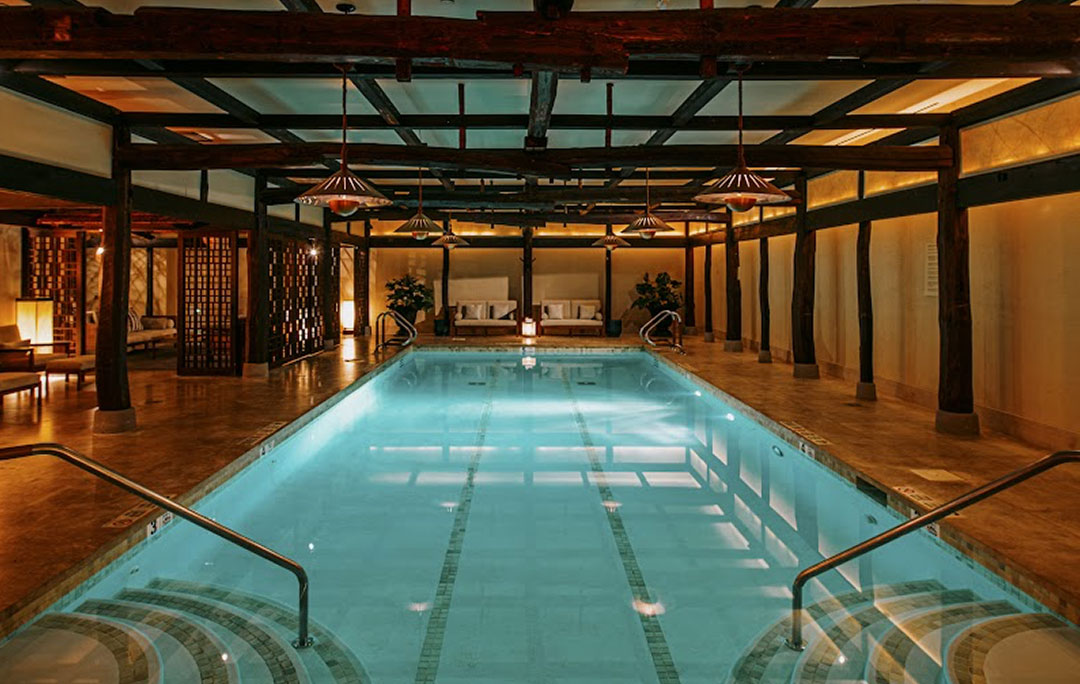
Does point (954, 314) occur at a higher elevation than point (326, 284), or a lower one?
lower

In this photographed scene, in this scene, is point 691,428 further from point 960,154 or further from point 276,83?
point 276,83

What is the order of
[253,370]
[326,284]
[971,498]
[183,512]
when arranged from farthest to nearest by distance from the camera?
[326,284] → [253,370] → [183,512] → [971,498]

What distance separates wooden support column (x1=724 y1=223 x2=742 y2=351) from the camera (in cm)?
1514

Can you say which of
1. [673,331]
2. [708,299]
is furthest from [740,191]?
[708,299]

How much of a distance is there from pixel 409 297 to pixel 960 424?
13.7 m

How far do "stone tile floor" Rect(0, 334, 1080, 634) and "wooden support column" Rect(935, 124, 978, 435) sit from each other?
0.27 meters

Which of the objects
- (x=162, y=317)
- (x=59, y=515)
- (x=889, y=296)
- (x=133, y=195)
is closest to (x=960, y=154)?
(x=889, y=296)

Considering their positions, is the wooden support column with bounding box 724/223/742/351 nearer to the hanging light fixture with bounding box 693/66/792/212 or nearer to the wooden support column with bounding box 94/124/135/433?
A: the hanging light fixture with bounding box 693/66/792/212

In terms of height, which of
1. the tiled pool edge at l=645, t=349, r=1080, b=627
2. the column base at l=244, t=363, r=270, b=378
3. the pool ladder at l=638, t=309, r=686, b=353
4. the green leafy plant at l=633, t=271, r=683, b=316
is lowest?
the tiled pool edge at l=645, t=349, r=1080, b=627

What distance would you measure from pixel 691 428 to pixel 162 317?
12479mm

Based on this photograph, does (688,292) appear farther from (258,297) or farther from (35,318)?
(35,318)

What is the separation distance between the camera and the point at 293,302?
13398 mm

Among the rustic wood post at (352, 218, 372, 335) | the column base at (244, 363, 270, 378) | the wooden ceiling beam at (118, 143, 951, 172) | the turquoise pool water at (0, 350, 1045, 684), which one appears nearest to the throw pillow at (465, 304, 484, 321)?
the rustic wood post at (352, 218, 372, 335)

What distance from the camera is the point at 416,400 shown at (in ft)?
35.9
